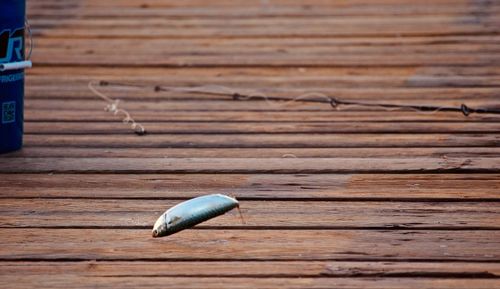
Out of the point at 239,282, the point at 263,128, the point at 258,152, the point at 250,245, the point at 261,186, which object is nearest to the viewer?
the point at 239,282

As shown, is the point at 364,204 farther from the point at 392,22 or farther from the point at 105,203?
the point at 392,22

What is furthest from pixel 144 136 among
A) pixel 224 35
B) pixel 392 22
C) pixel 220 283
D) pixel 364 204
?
pixel 392 22

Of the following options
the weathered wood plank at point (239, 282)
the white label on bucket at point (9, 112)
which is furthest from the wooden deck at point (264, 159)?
the white label on bucket at point (9, 112)

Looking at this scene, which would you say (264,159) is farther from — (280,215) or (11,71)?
(11,71)

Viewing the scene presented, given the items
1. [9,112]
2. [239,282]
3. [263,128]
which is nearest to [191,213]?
[239,282]

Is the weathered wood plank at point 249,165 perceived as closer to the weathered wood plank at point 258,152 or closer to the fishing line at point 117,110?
the weathered wood plank at point 258,152

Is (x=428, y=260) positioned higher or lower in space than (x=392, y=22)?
lower
